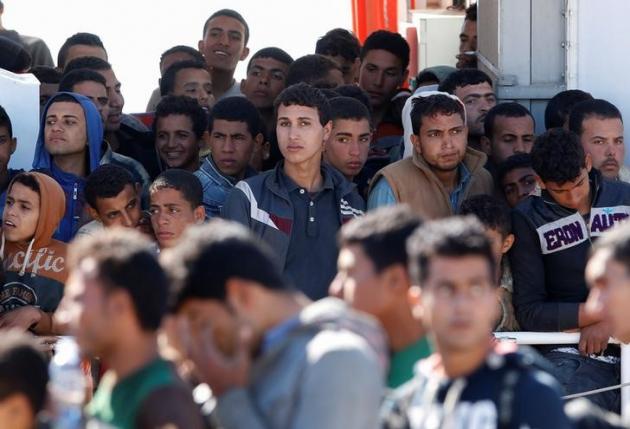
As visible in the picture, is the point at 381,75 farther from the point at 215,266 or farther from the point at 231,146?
the point at 215,266

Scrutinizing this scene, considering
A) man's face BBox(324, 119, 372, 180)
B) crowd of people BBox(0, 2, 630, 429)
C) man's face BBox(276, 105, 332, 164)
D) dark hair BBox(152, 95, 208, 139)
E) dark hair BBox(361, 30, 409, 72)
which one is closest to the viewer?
crowd of people BBox(0, 2, 630, 429)

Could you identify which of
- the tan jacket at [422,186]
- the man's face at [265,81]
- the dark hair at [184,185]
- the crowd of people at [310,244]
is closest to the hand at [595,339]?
the crowd of people at [310,244]

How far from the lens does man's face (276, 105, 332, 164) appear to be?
6.90 meters

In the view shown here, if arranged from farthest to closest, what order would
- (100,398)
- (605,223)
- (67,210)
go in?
(67,210), (605,223), (100,398)

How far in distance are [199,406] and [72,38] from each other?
6440mm

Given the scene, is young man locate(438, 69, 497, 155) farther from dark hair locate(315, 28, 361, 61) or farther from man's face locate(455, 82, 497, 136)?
dark hair locate(315, 28, 361, 61)

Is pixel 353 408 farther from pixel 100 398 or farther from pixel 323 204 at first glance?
pixel 323 204

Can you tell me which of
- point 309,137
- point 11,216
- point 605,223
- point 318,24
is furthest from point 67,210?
point 318,24

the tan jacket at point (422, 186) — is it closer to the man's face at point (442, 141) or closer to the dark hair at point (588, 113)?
the man's face at point (442, 141)

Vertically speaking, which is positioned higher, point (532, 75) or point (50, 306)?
point (532, 75)

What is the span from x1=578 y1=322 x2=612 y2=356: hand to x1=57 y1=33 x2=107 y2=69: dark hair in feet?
15.1

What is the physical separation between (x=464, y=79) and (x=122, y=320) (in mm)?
4798

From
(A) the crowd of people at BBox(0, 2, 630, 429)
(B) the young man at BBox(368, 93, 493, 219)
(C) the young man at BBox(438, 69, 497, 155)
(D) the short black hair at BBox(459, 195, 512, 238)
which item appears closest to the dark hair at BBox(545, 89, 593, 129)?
(A) the crowd of people at BBox(0, 2, 630, 429)

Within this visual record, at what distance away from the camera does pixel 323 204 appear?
22.5 feet
